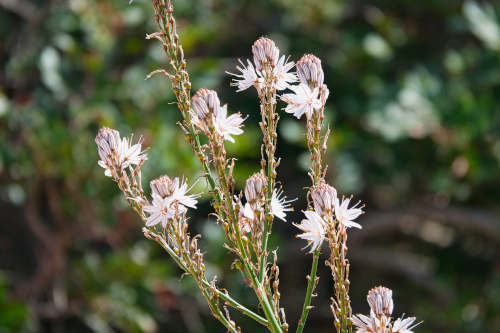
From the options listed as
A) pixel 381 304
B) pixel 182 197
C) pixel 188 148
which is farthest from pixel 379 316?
pixel 188 148

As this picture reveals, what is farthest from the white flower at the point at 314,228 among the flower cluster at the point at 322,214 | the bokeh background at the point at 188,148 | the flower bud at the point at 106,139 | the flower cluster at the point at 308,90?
the bokeh background at the point at 188,148

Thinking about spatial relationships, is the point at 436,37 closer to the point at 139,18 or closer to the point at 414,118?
the point at 414,118

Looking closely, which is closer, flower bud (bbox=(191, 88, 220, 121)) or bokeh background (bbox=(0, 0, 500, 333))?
flower bud (bbox=(191, 88, 220, 121))

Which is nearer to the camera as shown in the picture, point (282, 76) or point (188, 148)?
point (282, 76)

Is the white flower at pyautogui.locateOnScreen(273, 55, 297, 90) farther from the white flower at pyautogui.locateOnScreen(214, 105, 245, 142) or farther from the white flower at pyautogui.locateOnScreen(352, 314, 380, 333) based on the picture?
the white flower at pyautogui.locateOnScreen(352, 314, 380, 333)

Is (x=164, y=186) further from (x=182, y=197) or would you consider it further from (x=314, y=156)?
(x=314, y=156)

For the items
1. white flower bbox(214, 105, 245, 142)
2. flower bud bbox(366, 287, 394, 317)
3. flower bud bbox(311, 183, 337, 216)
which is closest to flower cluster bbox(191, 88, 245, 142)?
white flower bbox(214, 105, 245, 142)
